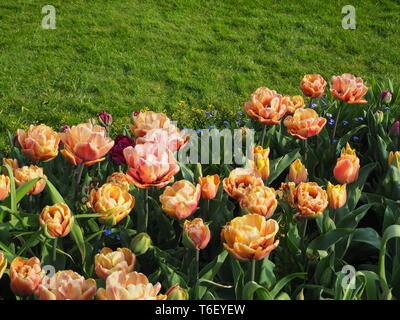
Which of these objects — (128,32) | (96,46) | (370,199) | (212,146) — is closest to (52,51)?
(96,46)

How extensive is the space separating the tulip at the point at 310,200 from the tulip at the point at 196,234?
0.92 ft

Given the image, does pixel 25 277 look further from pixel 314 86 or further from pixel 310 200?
pixel 314 86

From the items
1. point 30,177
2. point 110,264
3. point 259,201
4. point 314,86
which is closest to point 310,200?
point 259,201

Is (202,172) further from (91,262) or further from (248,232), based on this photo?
(248,232)

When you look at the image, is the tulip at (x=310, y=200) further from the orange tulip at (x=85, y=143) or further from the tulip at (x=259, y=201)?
the orange tulip at (x=85, y=143)

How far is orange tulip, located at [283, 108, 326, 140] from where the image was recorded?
6.89 ft

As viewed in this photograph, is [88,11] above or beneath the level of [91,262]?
above

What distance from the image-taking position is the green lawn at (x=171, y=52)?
4582mm

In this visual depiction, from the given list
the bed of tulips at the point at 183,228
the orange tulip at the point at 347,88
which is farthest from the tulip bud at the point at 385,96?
the bed of tulips at the point at 183,228

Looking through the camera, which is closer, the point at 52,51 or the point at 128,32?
the point at 52,51

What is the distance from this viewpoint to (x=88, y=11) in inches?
238

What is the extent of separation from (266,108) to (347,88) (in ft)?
1.39

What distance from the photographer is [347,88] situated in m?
2.35
